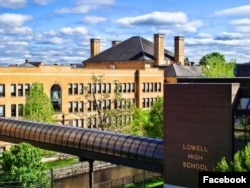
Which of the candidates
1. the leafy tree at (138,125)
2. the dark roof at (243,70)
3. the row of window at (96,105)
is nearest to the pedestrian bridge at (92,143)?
the dark roof at (243,70)

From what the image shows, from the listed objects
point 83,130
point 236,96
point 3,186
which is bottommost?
point 3,186

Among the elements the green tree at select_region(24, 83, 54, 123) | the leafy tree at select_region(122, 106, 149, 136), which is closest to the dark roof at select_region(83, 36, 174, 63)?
the leafy tree at select_region(122, 106, 149, 136)

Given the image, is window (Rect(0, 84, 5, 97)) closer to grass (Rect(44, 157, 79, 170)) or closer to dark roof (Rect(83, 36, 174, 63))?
grass (Rect(44, 157, 79, 170))

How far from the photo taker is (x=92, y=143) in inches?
1419

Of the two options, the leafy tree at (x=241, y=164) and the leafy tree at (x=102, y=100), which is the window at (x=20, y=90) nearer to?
the leafy tree at (x=102, y=100)

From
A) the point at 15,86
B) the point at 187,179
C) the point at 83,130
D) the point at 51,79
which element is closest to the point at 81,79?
the point at 51,79

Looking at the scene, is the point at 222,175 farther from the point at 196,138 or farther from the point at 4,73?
the point at 4,73

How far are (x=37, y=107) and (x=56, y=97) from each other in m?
10.4

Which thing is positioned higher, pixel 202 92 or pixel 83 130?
pixel 202 92

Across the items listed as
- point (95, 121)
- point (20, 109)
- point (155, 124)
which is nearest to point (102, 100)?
point (95, 121)

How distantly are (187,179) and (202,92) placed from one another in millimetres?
5404

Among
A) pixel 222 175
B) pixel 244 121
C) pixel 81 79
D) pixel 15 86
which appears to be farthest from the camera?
pixel 81 79

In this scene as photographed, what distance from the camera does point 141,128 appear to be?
5675cm

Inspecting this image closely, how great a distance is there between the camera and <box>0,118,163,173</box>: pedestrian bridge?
32.3m
